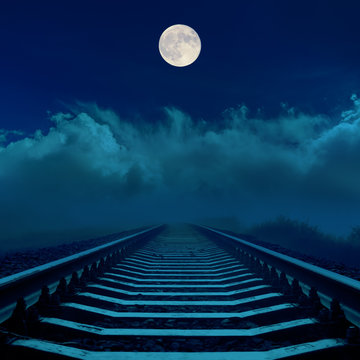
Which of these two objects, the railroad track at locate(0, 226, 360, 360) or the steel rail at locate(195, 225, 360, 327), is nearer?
the railroad track at locate(0, 226, 360, 360)

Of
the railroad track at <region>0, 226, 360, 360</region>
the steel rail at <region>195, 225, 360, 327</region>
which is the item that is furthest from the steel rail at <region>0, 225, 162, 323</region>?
the steel rail at <region>195, 225, 360, 327</region>

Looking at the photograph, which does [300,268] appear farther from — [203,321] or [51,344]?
[51,344]

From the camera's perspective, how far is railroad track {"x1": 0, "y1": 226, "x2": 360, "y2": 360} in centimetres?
237

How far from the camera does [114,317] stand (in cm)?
326

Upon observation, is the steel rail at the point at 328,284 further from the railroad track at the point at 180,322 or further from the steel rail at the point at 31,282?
the steel rail at the point at 31,282

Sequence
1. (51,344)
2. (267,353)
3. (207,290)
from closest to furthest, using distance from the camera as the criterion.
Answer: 1. (51,344)
2. (267,353)
3. (207,290)

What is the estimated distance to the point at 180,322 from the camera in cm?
322

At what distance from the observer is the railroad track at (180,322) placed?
93.1 inches

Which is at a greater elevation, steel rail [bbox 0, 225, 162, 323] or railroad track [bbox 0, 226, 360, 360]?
steel rail [bbox 0, 225, 162, 323]

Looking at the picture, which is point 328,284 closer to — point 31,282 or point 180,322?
point 180,322

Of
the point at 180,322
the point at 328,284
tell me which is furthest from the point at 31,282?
the point at 328,284

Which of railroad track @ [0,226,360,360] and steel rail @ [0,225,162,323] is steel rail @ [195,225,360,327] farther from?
steel rail @ [0,225,162,323]

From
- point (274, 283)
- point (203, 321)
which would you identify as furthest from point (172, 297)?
point (274, 283)

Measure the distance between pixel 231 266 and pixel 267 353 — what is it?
13.2ft
